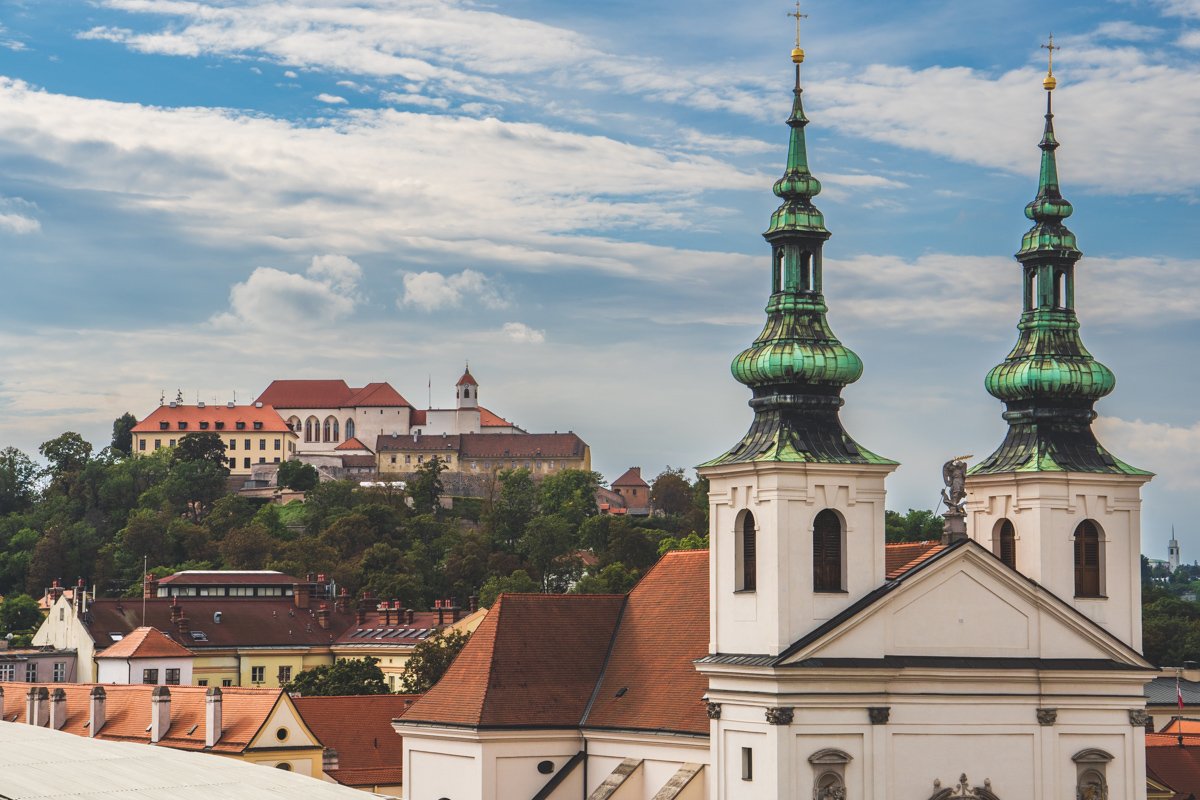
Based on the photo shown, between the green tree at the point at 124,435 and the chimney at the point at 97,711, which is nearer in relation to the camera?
the chimney at the point at 97,711

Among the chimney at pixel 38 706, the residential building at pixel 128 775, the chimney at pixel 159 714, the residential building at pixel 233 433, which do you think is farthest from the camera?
the residential building at pixel 233 433

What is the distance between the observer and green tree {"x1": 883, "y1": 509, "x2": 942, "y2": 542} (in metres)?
107

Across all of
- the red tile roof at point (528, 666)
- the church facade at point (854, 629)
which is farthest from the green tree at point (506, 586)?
the church facade at point (854, 629)

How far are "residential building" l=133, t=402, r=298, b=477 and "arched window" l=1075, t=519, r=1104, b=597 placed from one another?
155m

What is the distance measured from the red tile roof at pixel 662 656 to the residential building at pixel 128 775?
34.1ft

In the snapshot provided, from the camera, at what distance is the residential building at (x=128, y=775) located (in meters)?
30.8

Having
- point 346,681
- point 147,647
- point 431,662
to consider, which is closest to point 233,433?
point 147,647

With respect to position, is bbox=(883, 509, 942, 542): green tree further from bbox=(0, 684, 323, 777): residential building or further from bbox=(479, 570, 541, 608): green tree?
bbox=(0, 684, 323, 777): residential building

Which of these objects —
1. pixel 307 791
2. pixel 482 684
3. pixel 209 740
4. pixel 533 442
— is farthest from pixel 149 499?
pixel 307 791

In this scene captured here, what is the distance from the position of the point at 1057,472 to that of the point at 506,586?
284 ft

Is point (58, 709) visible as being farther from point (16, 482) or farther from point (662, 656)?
point (16, 482)

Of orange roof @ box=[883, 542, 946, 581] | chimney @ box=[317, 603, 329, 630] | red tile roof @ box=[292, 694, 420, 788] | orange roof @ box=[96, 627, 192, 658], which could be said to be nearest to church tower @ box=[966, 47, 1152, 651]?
orange roof @ box=[883, 542, 946, 581]

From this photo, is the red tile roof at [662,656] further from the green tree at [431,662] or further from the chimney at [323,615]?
the chimney at [323,615]

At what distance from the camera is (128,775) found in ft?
106
